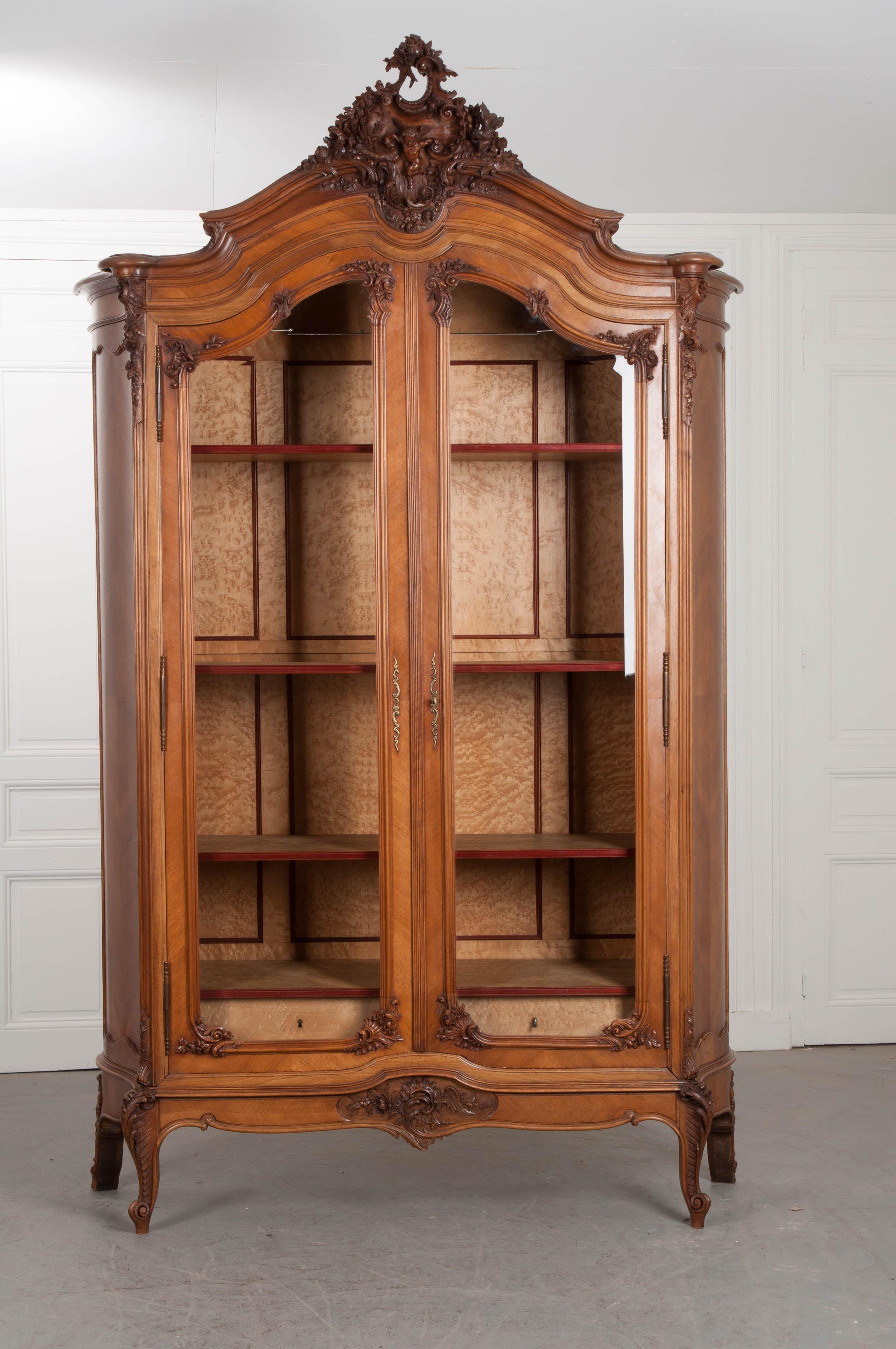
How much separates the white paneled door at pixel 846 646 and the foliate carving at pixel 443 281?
5.85 ft

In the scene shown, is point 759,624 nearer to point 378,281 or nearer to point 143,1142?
point 378,281

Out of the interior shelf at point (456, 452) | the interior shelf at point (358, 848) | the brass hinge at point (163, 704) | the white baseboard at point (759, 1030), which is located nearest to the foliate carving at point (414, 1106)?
the interior shelf at point (358, 848)

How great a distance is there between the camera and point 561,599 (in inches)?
117

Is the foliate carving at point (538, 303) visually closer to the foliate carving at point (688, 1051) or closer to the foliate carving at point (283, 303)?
Answer: the foliate carving at point (283, 303)

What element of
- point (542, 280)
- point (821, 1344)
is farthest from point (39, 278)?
point (821, 1344)

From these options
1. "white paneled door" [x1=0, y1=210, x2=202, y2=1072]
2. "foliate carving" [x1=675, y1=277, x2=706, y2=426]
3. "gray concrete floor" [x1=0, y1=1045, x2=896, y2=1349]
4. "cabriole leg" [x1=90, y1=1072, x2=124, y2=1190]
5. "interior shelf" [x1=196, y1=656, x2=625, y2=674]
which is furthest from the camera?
"white paneled door" [x1=0, y1=210, x2=202, y2=1072]

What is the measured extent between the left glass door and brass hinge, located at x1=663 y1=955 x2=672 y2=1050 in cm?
68

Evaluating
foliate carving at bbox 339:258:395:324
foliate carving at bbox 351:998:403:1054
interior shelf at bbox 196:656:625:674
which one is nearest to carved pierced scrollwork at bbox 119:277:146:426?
foliate carving at bbox 339:258:395:324

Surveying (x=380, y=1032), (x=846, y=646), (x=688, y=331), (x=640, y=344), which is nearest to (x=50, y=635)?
(x=380, y=1032)

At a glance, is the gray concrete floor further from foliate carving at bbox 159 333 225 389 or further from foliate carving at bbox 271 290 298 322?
foliate carving at bbox 271 290 298 322

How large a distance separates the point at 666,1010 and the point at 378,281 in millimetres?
1831

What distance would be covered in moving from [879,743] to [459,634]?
194cm

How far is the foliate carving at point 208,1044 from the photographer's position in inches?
109

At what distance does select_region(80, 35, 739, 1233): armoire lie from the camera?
8.96 ft
